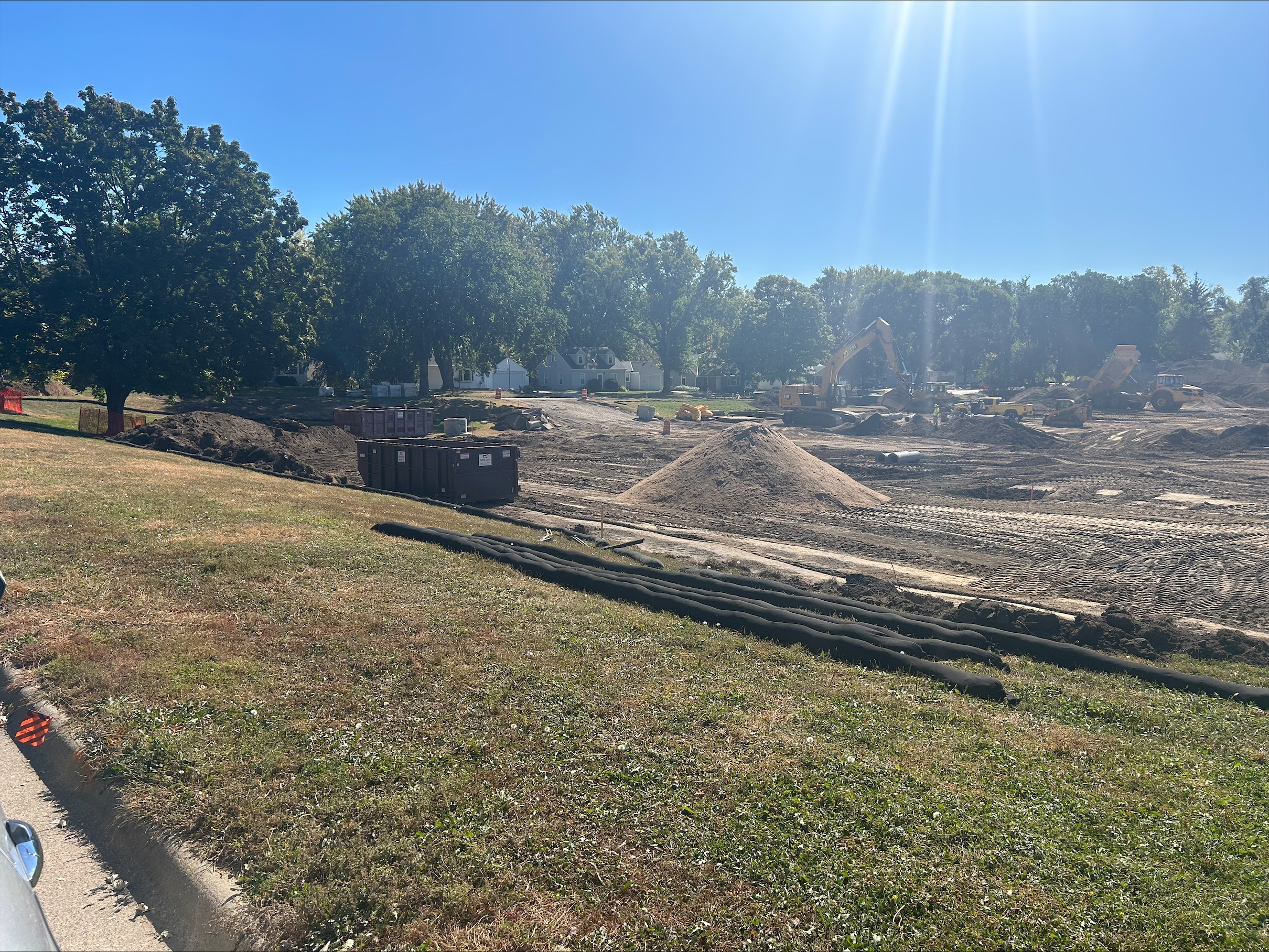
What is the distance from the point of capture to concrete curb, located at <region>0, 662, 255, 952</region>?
3.94m

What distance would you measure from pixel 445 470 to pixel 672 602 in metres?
11.5

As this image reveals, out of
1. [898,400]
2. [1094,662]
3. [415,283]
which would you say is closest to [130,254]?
[415,283]

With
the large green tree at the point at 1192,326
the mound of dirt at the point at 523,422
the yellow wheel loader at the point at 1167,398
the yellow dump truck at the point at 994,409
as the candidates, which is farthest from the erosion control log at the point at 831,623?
the large green tree at the point at 1192,326

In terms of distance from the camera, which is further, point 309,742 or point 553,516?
point 553,516

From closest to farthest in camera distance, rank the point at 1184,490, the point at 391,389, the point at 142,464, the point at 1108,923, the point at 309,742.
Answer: the point at 1108,923, the point at 309,742, the point at 142,464, the point at 1184,490, the point at 391,389

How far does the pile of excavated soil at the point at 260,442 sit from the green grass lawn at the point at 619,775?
15.8 metres

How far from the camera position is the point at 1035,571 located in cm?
1517

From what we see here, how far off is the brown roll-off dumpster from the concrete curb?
14.3 metres

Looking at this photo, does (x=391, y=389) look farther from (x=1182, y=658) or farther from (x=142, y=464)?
(x=1182, y=658)

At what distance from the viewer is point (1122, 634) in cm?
1036

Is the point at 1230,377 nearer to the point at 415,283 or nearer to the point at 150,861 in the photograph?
the point at 415,283

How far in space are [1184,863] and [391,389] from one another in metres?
57.4

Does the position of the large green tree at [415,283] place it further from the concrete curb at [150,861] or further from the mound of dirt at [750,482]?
the concrete curb at [150,861]

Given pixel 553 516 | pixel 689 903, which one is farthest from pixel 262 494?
pixel 689 903
